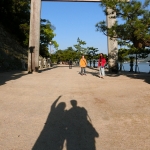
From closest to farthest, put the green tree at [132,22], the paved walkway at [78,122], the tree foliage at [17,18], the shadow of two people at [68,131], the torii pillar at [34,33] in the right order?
the shadow of two people at [68,131] → the paved walkway at [78,122] → the green tree at [132,22] → the torii pillar at [34,33] → the tree foliage at [17,18]

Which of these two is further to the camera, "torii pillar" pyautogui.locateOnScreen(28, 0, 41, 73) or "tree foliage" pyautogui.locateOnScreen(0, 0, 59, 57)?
"tree foliage" pyautogui.locateOnScreen(0, 0, 59, 57)

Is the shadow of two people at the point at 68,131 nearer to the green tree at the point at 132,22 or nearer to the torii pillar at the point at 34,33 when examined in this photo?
the green tree at the point at 132,22

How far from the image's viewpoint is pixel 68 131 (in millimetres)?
4359

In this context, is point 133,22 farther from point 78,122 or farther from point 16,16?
point 16,16

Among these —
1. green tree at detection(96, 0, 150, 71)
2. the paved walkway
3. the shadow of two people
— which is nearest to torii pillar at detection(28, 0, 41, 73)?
green tree at detection(96, 0, 150, 71)

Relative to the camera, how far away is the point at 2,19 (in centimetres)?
3103

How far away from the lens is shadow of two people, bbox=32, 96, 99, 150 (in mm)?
3697

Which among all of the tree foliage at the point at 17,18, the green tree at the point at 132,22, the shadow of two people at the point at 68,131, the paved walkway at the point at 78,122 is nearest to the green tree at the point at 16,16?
the tree foliage at the point at 17,18

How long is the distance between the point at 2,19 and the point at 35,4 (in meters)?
14.8

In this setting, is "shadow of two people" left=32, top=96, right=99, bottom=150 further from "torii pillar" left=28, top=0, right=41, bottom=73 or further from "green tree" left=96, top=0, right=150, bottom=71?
"torii pillar" left=28, top=0, right=41, bottom=73

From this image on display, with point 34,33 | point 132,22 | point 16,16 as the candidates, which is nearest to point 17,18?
point 16,16

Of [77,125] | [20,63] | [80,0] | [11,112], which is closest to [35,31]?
[80,0]

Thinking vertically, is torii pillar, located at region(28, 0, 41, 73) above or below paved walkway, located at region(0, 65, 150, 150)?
above

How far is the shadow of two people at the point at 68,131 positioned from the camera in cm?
370
